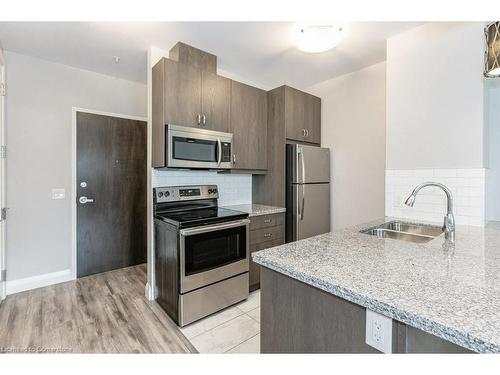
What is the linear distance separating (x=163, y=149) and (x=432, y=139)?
7.23ft

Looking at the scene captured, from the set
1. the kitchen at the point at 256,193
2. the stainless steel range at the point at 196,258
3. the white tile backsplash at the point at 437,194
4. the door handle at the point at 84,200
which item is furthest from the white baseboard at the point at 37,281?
the white tile backsplash at the point at 437,194

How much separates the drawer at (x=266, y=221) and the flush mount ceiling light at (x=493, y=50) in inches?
77.7

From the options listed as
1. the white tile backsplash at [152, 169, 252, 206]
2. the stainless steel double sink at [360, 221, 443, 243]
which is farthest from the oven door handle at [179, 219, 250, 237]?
the stainless steel double sink at [360, 221, 443, 243]

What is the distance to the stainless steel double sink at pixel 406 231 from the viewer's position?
5.55 feet

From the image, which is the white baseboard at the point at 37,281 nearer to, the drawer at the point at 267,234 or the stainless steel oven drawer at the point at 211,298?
the stainless steel oven drawer at the point at 211,298

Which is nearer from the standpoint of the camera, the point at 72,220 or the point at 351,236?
the point at 351,236

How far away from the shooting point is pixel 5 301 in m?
2.38

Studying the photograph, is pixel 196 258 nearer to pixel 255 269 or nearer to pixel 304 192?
pixel 255 269

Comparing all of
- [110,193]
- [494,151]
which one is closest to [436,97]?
[494,151]

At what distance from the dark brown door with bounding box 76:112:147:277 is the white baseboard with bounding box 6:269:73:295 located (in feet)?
0.48

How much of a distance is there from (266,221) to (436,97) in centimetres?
182

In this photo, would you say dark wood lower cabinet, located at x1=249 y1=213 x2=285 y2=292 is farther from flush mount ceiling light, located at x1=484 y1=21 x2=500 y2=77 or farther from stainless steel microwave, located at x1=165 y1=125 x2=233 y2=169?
flush mount ceiling light, located at x1=484 y1=21 x2=500 y2=77

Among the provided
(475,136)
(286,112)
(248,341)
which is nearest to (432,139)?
(475,136)
